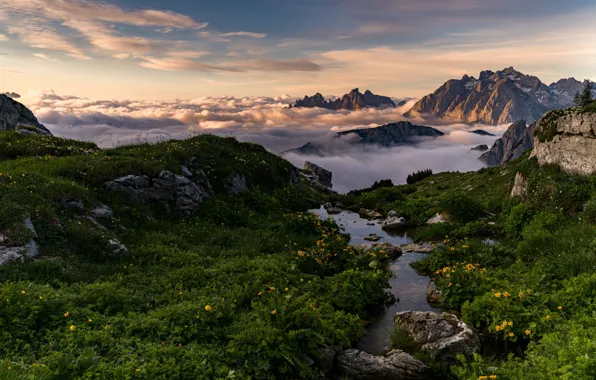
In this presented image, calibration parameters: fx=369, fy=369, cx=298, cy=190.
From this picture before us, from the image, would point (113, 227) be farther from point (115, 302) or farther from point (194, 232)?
point (115, 302)

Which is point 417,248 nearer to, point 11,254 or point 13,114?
point 11,254

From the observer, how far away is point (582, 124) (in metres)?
22.0

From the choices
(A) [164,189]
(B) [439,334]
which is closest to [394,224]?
(A) [164,189]

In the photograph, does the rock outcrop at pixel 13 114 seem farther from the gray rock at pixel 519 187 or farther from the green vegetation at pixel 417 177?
the gray rock at pixel 519 187

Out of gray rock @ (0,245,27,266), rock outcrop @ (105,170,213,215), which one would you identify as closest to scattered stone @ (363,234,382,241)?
rock outcrop @ (105,170,213,215)

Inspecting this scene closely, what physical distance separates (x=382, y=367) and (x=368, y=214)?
84.1ft

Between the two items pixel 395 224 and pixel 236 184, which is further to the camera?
pixel 395 224

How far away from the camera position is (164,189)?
2242 cm

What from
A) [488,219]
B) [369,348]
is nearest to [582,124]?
[488,219]

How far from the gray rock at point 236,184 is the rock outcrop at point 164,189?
11.1 feet

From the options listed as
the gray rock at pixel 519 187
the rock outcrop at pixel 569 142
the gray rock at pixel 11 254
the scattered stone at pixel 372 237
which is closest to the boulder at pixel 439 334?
the gray rock at pixel 11 254

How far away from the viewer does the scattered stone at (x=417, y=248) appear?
21141 millimetres

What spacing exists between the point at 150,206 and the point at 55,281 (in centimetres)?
992

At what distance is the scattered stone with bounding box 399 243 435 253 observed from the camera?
21.1 meters
